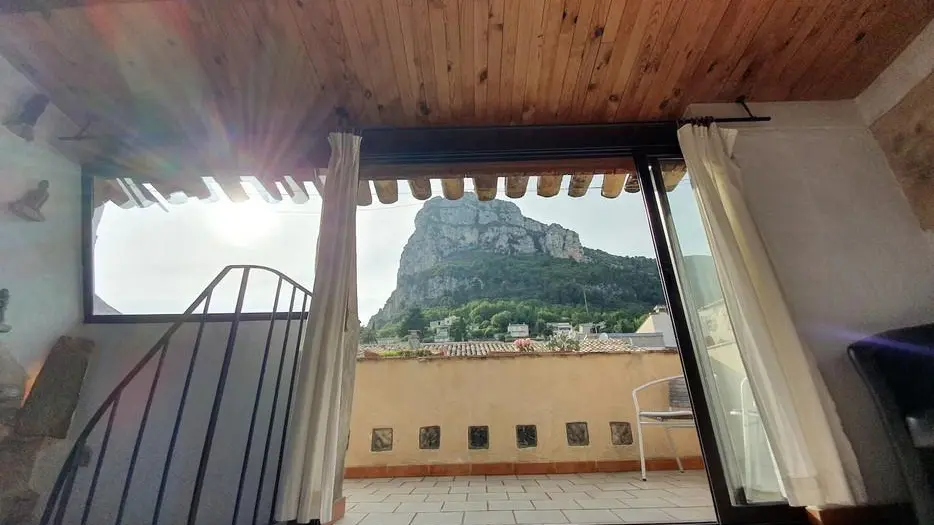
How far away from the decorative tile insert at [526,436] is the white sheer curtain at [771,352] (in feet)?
7.11

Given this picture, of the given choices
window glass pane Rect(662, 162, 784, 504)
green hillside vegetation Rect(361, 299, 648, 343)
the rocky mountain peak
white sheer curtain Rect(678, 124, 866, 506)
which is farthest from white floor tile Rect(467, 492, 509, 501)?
the rocky mountain peak

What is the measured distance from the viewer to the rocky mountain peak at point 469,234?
14390mm

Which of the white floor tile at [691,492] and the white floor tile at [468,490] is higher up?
the white floor tile at [691,492]

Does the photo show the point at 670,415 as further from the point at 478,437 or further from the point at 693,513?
the point at 478,437

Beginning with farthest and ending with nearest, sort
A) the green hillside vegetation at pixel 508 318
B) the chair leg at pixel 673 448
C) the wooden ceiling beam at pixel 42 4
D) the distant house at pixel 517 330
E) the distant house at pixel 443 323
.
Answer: the distant house at pixel 443 323, the distant house at pixel 517 330, the green hillside vegetation at pixel 508 318, the chair leg at pixel 673 448, the wooden ceiling beam at pixel 42 4

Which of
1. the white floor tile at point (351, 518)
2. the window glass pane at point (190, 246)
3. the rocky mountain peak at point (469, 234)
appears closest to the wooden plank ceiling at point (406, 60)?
the window glass pane at point (190, 246)

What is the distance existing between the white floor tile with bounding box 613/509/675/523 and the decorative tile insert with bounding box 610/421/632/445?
155cm

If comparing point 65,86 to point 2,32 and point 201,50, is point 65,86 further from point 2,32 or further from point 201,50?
point 201,50

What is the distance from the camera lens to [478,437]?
339 cm

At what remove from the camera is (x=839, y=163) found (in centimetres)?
179

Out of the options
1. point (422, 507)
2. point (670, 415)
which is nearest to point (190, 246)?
point (422, 507)

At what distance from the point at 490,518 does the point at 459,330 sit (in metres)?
6.37

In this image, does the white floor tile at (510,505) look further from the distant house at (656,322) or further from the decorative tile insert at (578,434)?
the distant house at (656,322)

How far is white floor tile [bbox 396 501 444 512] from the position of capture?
2070mm
